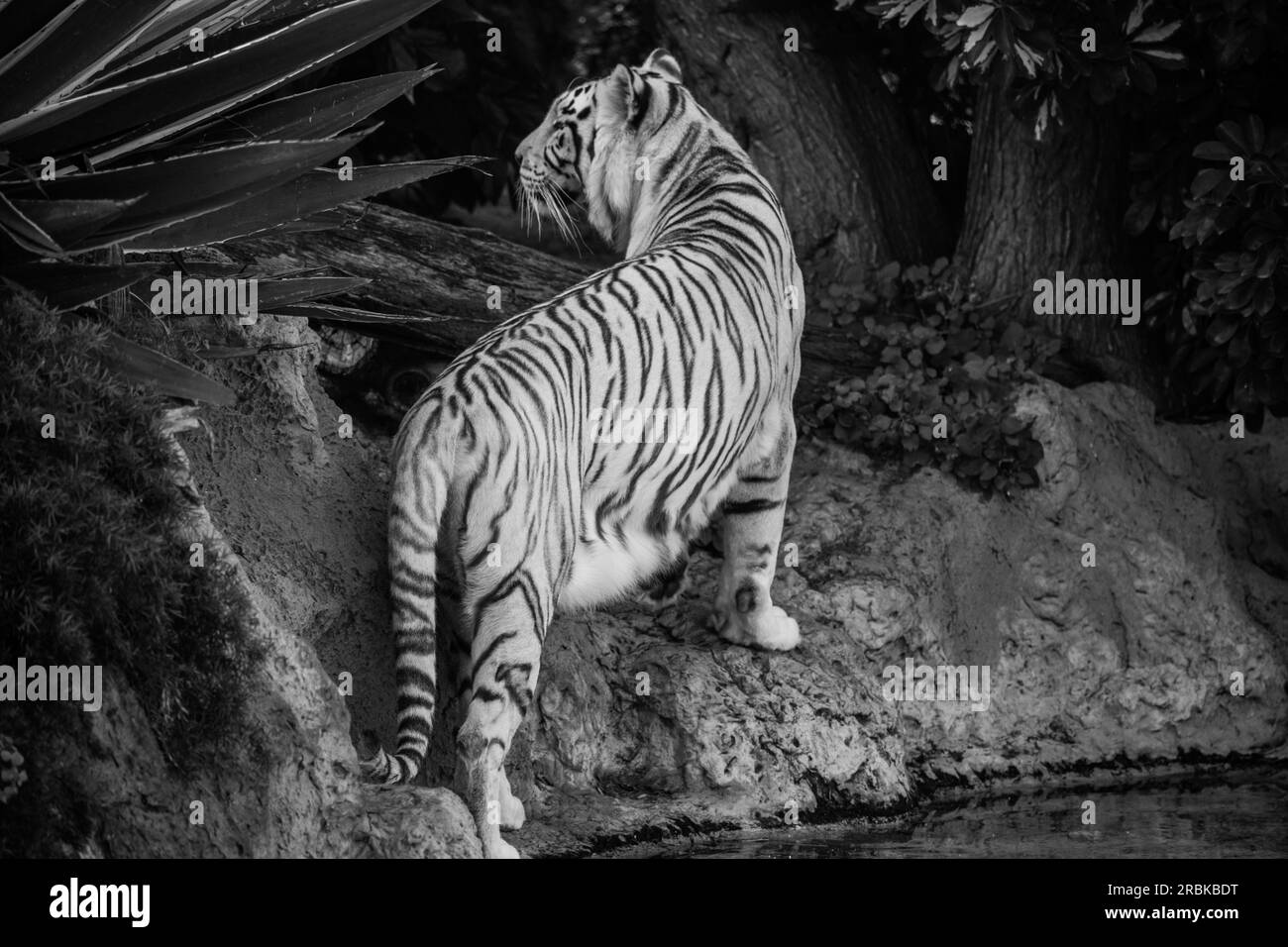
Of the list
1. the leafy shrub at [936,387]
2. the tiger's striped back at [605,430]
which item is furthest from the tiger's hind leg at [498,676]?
the leafy shrub at [936,387]

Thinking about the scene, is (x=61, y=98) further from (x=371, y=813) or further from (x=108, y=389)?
(x=371, y=813)

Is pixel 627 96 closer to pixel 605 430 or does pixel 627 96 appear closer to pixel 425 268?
pixel 425 268

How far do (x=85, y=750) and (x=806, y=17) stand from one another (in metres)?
5.36

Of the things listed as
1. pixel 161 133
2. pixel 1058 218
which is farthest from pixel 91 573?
pixel 1058 218

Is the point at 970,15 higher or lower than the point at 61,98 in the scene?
higher

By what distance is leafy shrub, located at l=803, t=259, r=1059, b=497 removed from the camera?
269 inches

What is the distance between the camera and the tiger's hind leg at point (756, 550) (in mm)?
5777

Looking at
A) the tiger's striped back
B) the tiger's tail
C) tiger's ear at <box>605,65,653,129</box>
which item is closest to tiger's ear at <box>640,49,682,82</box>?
the tiger's striped back

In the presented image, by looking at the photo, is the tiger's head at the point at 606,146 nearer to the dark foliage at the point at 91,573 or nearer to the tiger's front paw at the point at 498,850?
the dark foliage at the point at 91,573

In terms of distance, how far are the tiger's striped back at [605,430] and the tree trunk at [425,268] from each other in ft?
0.97

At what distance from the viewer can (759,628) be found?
18.9 feet

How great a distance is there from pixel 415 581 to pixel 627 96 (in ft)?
8.26

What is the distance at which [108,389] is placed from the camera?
3943mm
